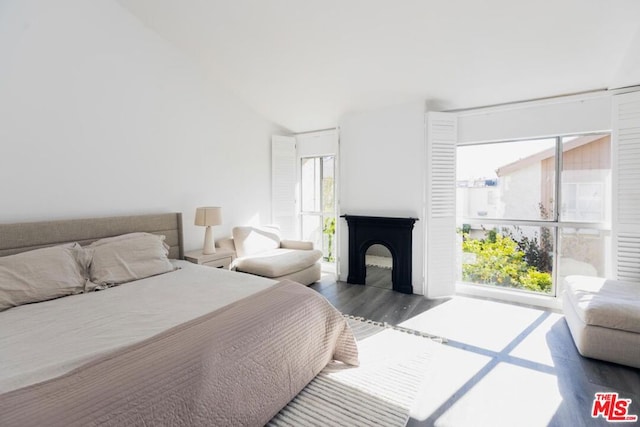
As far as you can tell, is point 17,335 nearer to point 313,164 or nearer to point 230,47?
point 230,47

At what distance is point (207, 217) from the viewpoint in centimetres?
358

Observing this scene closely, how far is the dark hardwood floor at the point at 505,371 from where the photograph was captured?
1.77 m

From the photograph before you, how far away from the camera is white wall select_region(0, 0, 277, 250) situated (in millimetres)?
2463

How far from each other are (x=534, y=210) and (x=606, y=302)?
1.50 meters

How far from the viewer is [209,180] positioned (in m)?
4.03

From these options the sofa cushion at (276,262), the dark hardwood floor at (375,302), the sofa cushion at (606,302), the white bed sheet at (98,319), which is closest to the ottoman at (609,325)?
the sofa cushion at (606,302)

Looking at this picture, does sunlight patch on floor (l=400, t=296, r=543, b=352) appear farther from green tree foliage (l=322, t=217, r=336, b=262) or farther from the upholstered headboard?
the upholstered headboard

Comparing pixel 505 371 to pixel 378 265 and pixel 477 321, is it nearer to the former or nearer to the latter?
pixel 477 321

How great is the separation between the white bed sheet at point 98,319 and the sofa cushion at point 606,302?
2.49 meters

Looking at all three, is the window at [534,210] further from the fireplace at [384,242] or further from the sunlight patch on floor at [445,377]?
the sunlight patch on floor at [445,377]

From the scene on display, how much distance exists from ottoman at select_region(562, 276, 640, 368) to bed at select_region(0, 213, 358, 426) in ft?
5.96

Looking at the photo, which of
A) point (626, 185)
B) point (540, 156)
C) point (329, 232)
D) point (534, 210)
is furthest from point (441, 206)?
point (329, 232)

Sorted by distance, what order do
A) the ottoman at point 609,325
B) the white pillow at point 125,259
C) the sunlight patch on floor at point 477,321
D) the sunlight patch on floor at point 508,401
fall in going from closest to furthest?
the sunlight patch on floor at point 508,401
the ottoman at point 609,325
the white pillow at point 125,259
the sunlight patch on floor at point 477,321

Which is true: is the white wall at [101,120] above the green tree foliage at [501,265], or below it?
above
